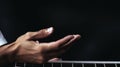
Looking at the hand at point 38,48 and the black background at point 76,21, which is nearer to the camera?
the hand at point 38,48

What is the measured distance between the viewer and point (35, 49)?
572 mm

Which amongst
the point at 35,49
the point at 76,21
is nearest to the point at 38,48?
the point at 35,49

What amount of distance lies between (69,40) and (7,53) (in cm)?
15

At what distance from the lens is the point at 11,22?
42.7 inches

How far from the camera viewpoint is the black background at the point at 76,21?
964mm

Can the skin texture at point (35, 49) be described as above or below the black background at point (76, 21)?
below

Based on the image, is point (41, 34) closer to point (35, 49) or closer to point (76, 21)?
point (35, 49)

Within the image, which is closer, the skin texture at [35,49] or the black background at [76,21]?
the skin texture at [35,49]

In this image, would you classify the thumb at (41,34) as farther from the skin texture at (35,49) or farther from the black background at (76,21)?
the black background at (76,21)

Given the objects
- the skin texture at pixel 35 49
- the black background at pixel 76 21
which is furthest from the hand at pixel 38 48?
the black background at pixel 76 21

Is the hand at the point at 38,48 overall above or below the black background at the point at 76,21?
below

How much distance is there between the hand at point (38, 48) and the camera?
56cm

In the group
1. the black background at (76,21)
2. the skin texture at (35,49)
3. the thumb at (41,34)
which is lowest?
the skin texture at (35,49)

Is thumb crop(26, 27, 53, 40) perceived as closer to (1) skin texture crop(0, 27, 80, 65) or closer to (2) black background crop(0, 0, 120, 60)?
(1) skin texture crop(0, 27, 80, 65)
